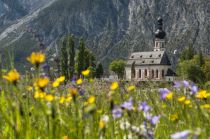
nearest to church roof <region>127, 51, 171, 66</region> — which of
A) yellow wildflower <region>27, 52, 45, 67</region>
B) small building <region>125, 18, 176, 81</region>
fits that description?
small building <region>125, 18, 176, 81</region>

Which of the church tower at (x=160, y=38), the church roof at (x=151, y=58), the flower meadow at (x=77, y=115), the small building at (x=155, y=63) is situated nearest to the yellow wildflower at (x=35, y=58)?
the flower meadow at (x=77, y=115)

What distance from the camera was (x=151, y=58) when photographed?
128250 millimetres

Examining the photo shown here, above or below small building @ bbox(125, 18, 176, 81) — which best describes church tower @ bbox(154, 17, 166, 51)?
above

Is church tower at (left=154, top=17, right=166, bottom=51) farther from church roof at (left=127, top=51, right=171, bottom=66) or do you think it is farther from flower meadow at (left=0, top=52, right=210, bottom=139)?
flower meadow at (left=0, top=52, right=210, bottom=139)

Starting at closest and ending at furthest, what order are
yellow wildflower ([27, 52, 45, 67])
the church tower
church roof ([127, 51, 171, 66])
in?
yellow wildflower ([27, 52, 45, 67]), church roof ([127, 51, 171, 66]), the church tower

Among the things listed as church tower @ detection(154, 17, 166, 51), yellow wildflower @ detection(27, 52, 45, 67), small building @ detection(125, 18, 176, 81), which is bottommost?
small building @ detection(125, 18, 176, 81)

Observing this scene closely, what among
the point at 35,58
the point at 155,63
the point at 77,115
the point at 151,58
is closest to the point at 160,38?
the point at 151,58

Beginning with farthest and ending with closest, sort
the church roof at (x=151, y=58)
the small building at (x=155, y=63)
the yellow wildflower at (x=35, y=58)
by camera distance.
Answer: the church roof at (x=151, y=58) < the small building at (x=155, y=63) < the yellow wildflower at (x=35, y=58)

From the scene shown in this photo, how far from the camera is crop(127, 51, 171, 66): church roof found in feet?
408

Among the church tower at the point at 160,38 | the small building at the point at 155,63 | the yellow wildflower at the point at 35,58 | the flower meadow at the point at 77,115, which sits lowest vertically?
the small building at the point at 155,63

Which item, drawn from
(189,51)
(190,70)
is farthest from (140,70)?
(190,70)

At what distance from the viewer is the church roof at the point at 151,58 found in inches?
4900

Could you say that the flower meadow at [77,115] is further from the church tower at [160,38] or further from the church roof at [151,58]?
the church tower at [160,38]

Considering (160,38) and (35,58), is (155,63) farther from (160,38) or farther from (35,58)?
(35,58)
